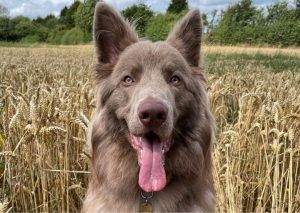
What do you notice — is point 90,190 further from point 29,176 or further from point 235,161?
point 235,161

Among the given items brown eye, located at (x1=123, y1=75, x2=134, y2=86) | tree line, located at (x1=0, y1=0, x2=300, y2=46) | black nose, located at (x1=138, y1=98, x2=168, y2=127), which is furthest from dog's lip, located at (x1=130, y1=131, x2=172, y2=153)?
tree line, located at (x1=0, y1=0, x2=300, y2=46)

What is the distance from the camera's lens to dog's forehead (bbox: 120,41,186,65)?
12.1ft

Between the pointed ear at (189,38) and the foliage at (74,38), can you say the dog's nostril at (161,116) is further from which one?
the foliage at (74,38)

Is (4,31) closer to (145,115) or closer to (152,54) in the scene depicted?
(152,54)

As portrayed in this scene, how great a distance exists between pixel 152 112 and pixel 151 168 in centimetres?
49

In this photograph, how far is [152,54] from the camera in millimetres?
3701

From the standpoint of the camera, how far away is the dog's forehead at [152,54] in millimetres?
3684

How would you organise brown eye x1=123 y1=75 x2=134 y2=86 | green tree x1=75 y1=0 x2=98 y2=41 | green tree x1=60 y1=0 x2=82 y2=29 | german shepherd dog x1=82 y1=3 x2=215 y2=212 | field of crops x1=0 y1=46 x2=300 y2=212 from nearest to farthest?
german shepherd dog x1=82 y1=3 x2=215 y2=212 < brown eye x1=123 y1=75 x2=134 y2=86 < field of crops x1=0 y1=46 x2=300 y2=212 < green tree x1=75 y1=0 x2=98 y2=41 < green tree x1=60 y1=0 x2=82 y2=29

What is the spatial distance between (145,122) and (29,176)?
2157 mm

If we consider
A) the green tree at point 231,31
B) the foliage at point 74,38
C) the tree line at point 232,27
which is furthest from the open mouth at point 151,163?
the foliage at point 74,38

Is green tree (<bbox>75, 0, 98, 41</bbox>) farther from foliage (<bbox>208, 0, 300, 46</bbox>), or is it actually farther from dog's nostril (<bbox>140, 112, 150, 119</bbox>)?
foliage (<bbox>208, 0, 300, 46</bbox>)

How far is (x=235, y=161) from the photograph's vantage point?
5.03 meters


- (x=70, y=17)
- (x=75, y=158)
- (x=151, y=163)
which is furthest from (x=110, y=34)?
(x=70, y=17)

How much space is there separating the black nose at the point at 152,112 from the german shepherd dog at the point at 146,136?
87mm
